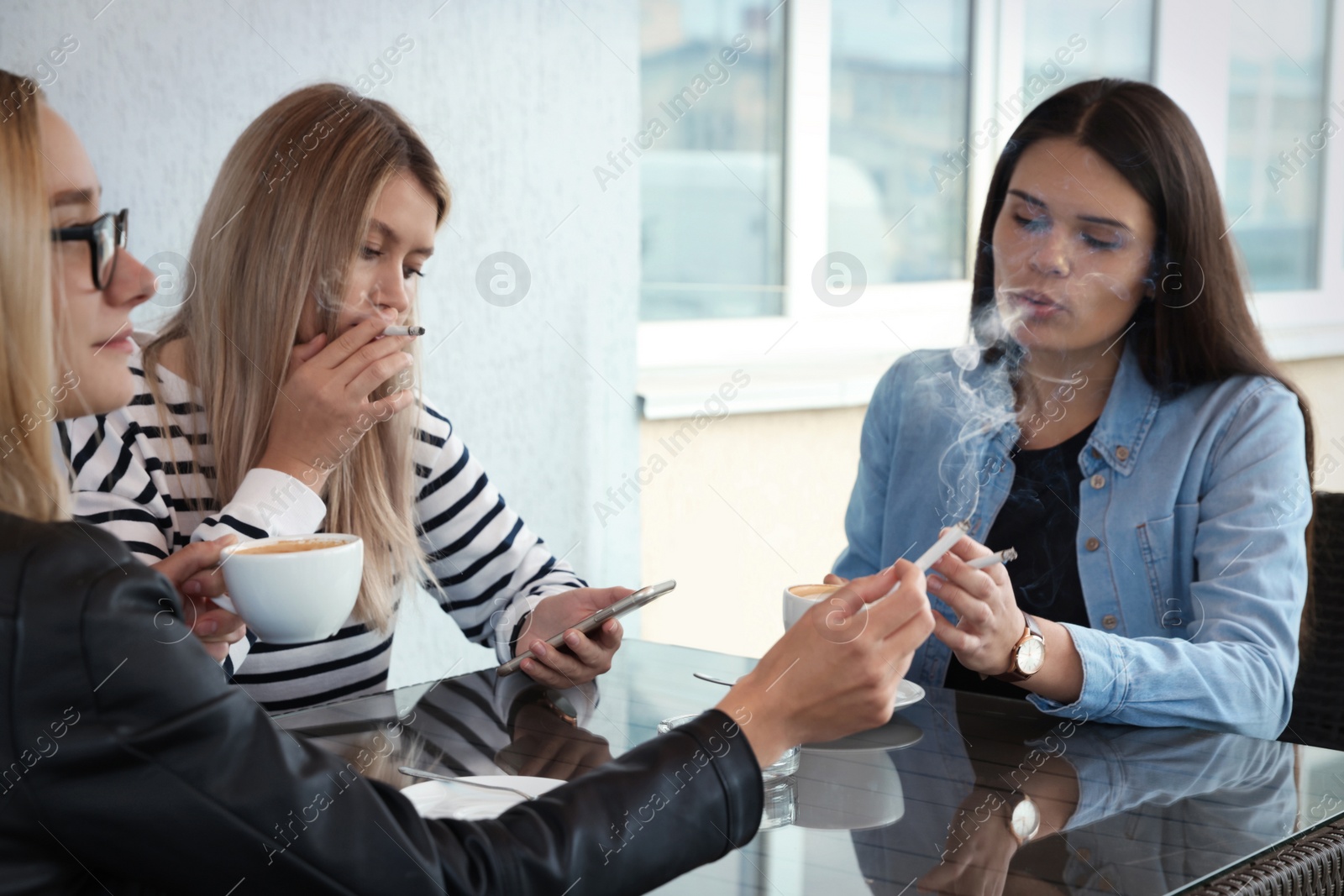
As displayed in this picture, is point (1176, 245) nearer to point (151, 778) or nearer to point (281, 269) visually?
point (281, 269)

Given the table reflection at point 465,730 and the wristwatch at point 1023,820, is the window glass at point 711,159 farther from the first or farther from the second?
the wristwatch at point 1023,820

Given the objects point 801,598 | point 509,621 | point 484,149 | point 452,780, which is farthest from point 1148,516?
point 484,149

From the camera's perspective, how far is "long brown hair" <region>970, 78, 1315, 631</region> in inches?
54.4

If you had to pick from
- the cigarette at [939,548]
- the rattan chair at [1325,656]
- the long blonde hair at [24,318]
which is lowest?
the rattan chair at [1325,656]

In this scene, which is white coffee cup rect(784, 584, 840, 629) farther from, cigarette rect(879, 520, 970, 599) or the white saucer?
the white saucer

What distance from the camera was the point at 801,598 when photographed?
108cm

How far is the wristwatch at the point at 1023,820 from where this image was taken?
0.81 m

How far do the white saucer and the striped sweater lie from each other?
1.14 feet

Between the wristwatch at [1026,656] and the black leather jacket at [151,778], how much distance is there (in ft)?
1.93

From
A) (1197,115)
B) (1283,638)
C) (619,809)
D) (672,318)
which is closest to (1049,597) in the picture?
(1283,638)

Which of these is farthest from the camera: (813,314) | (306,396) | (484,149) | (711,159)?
(813,314)

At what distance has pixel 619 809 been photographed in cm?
71

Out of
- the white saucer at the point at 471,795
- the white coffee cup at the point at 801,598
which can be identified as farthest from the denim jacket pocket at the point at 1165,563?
the white saucer at the point at 471,795

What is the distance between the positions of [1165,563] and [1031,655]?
1.05 ft
